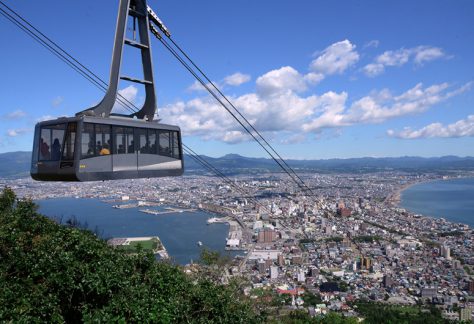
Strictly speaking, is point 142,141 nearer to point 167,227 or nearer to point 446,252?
point 446,252

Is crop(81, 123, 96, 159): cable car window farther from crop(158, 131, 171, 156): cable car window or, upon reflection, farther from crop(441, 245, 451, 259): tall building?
crop(441, 245, 451, 259): tall building

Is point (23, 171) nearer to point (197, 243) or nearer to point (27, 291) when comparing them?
point (197, 243)

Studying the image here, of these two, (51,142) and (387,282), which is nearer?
(51,142)

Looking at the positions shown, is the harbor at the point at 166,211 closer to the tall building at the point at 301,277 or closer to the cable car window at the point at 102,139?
the tall building at the point at 301,277

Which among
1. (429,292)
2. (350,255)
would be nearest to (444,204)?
(350,255)

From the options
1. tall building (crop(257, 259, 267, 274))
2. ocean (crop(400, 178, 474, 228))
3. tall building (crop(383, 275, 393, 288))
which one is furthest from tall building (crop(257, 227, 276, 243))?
ocean (crop(400, 178, 474, 228))

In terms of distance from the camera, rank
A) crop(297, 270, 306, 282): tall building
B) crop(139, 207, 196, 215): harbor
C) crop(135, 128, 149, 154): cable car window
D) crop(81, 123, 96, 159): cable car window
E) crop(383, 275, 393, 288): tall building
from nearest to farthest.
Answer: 1. crop(81, 123, 96, 159): cable car window
2. crop(135, 128, 149, 154): cable car window
3. crop(383, 275, 393, 288): tall building
4. crop(297, 270, 306, 282): tall building
5. crop(139, 207, 196, 215): harbor
